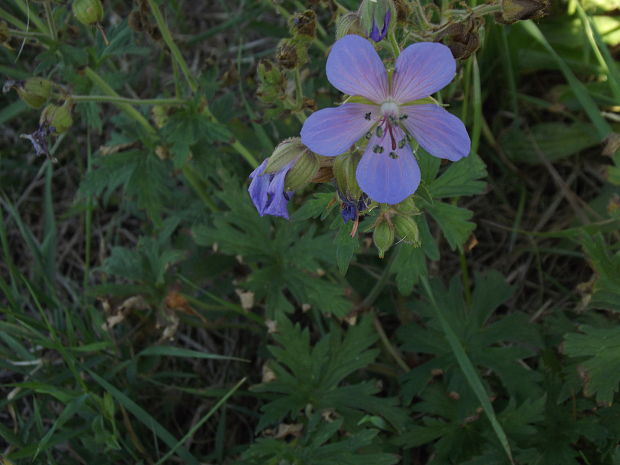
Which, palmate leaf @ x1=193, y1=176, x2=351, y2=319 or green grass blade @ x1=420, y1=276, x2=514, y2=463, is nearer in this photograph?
green grass blade @ x1=420, y1=276, x2=514, y2=463

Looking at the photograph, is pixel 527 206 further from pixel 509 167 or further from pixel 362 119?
pixel 362 119

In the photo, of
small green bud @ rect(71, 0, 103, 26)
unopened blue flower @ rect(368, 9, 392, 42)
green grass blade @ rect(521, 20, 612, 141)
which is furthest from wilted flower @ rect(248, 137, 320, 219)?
green grass blade @ rect(521, 20, 612, 141)

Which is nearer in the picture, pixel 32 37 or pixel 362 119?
pixel 362 119

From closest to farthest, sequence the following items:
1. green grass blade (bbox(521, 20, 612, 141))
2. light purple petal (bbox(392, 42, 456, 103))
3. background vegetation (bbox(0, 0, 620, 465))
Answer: light purple petal (bbox(392, 42, 456, 103)) → background vegetation (bbox(0, 0, 620, 465)) → green grass blade (bbox(521, 20, 612, 141))

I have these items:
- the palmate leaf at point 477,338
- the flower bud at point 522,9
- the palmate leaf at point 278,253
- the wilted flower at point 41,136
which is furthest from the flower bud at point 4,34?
the palmate leaf at point 477,338

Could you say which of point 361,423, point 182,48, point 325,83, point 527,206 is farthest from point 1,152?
point 527,206

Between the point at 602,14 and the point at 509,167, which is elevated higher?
the point at 602,14

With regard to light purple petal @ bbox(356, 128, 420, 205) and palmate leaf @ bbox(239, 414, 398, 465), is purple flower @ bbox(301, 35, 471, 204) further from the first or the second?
palmate leaf @ bbox(239, 414, 398, 465)

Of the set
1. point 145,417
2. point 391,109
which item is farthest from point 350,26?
point 145,417
